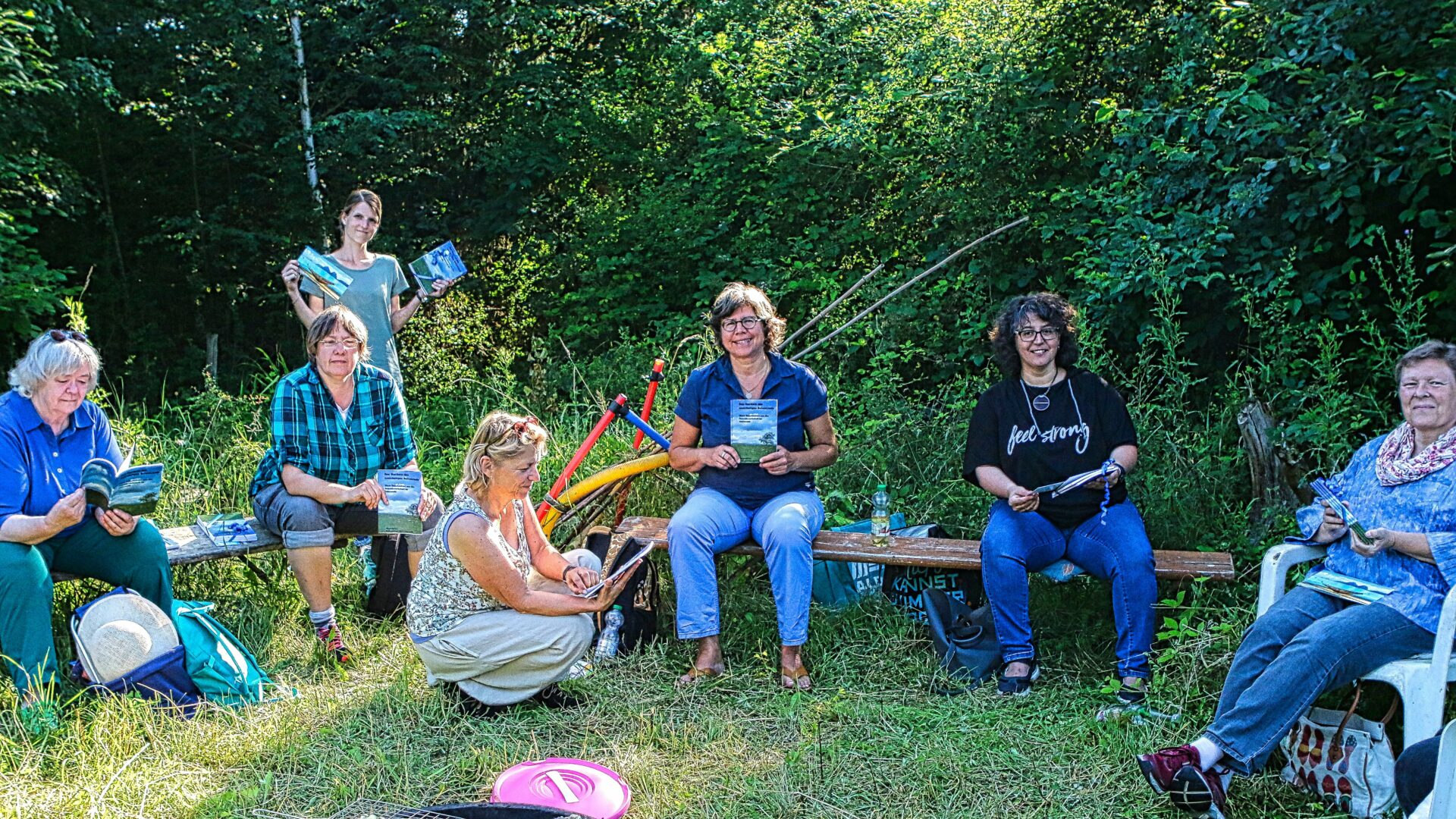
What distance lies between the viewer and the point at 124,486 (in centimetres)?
388

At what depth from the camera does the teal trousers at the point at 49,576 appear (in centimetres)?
371

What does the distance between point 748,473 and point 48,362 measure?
8.18 feet

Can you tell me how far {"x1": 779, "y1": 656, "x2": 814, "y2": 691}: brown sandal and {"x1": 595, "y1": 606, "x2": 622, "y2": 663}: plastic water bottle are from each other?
→ 0.67 metres

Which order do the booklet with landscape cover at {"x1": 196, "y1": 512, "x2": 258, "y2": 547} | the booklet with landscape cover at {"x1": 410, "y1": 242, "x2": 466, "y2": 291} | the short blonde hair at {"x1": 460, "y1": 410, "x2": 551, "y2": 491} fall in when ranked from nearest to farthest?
the short blonde hair at {"x1": 460, "y1": 410, "x2": 551, "y2": 491}, the booklet with landscape cover at {"x1": 196, "y1": 512, "x2": 258, "y2": 547}, the booklet with landscape cover at {"x1": 410, "y1": 242, "x2": 466, "y2": 291}

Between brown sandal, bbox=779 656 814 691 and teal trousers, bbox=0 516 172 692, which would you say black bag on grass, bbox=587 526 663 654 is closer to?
brown sandal, bbox=779 656 814 691

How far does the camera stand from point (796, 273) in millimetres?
7711

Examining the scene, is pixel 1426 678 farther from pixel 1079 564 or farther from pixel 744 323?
pixel 744 323

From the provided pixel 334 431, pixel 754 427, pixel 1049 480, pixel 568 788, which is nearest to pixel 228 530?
pixel 334 431

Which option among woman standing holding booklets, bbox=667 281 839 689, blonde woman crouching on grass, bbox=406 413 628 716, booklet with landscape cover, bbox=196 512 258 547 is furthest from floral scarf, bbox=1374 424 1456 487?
booklet with landscape cover, bbox=196 512 258 547

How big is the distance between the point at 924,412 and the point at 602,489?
1.87 m

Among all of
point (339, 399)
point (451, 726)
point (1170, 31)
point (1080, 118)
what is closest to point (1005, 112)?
point (1080, 118)

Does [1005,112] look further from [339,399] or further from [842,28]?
[339,399]

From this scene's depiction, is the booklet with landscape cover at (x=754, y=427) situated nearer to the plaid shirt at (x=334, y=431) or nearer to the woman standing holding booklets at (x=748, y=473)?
the woman standing holding booklets at (x=748, y=473)

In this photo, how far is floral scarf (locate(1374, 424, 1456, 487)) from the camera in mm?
3195
